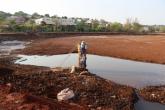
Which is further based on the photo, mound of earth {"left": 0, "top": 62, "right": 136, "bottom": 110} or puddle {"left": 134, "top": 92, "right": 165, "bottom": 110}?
puddle {"left": 134, "top": 92, "right": 165, "bottom": 110}

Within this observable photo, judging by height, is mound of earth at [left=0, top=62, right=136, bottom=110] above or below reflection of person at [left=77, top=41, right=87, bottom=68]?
below

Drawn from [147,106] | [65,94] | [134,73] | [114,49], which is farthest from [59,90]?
[114,49]

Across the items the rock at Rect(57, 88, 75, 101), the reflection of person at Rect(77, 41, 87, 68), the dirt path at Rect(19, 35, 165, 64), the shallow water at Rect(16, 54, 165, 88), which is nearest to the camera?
the rock at Rect(57, 88, 75, 101)

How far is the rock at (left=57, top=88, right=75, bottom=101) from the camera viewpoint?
12.4 m

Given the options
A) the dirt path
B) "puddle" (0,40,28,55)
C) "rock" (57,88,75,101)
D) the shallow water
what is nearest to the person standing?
the shallow water

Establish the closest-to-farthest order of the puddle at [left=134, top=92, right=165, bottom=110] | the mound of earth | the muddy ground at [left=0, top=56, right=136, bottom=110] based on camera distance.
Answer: the muddy ground at [left=0, top=56, right=136, bottom=110] < the mound of earth < the puddle at [left=134, top=92, right=165, bottom=110]

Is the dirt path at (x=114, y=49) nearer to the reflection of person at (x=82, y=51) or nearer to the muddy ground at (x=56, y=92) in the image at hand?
the reflection of person at (x=82, y=51)

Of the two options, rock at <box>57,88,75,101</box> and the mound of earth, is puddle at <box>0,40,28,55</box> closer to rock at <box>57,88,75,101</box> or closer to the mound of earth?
the mound of earth

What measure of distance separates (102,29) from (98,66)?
235ft

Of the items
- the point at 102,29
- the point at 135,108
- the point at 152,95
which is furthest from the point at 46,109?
the point at 102,29

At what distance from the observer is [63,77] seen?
1516 cm

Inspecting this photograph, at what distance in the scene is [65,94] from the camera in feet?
40.9

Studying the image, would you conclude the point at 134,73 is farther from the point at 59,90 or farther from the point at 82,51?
the point at 59,90

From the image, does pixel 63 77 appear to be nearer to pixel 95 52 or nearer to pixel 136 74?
pixel 136 74
